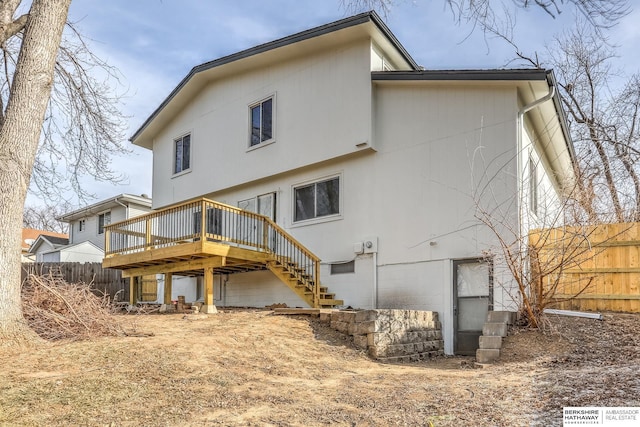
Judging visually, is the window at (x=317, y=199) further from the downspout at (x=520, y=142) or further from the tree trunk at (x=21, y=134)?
the tree trunk at (x=21, y=134)

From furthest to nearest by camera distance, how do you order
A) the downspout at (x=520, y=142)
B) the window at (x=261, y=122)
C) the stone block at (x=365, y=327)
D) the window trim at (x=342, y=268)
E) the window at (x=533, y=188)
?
1. the window at (x=261, y=122)
2. the window trim at (x=342, y=268)
3. the window at (x=533, y=188)
4. the downspout at (x=520, y=142)
5. the stone block at (x=365, y=327)

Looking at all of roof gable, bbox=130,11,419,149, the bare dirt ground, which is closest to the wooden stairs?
the bare dirt ground

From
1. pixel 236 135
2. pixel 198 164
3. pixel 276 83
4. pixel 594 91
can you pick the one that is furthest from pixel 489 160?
pixel 594 91

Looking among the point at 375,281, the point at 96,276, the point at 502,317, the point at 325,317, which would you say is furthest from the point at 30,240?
the point at 502,317

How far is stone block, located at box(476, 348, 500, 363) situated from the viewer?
752cm

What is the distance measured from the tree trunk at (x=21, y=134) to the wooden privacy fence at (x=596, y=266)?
767cm

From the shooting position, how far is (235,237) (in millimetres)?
12594

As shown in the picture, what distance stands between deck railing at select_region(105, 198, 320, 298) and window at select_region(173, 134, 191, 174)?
2485 millimetres

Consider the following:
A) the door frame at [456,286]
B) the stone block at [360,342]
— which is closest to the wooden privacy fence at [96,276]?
the stone block at [360,342]

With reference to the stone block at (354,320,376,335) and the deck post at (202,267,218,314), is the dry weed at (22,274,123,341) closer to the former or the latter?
the deck post at (202,267,218,314)

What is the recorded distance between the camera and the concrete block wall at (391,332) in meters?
8.16

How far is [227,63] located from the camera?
545 inches

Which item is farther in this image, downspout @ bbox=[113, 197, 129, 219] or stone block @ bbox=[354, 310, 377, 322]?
downspout @ bbox=[113, 197, 129, 219]

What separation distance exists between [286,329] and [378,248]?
11.5 ft
